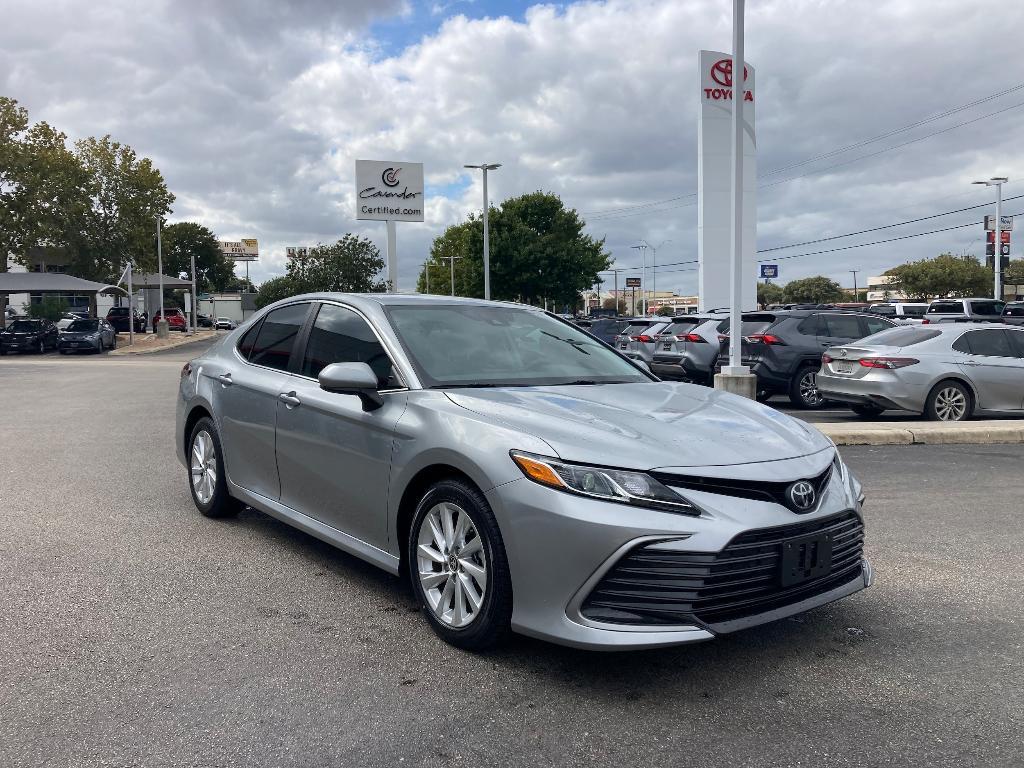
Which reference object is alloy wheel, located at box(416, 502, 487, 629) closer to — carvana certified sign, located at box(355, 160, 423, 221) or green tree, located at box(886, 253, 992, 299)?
carvana certified sign, located at box(355, 160, 423, 221)

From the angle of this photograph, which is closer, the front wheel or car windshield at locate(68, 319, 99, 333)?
the front wheel

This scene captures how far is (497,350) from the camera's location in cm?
473

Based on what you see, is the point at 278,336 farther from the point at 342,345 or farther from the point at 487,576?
the point at 487,576

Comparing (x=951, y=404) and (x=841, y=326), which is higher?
(x=841, y=326)

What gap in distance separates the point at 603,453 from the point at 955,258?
9031 cm

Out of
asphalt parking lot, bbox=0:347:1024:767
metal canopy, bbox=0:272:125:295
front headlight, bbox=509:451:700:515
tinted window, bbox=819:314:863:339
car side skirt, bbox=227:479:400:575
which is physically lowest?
asphalt parking lot, bbox=0:347:1024:767

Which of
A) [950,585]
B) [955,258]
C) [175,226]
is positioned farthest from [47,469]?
[175,226]

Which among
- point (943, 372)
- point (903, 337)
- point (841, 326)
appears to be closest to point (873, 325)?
point (841, 326)

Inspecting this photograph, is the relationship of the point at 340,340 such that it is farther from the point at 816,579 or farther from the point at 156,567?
the point at 816,579

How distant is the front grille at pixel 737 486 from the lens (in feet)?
10.7

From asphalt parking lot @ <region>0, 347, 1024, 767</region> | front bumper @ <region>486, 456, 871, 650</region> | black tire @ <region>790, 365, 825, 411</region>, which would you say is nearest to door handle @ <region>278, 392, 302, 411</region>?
asphalt parking lot @ <region>0, 347, 1024, 767</region>

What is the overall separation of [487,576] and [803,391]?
1117cm

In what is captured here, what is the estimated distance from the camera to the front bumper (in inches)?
125

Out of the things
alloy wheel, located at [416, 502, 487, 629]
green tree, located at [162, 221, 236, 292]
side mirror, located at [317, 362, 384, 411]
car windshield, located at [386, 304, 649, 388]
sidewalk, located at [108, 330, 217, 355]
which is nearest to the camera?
alloy wheel, located at [416, 502, 487, 629]
